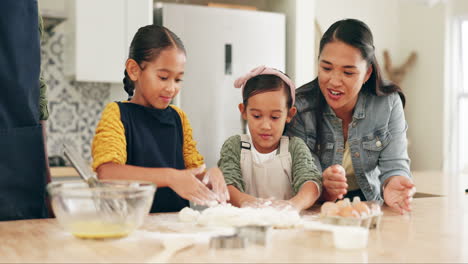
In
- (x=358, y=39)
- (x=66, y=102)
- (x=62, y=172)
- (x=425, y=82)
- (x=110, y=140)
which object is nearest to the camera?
(x=110, y=140)

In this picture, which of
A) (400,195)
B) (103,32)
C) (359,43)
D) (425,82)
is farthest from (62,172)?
(425,82)

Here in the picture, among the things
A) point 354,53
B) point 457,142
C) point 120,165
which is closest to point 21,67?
point 120,165

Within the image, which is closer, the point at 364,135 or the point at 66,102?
the point at 364,135

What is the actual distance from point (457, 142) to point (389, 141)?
411cm

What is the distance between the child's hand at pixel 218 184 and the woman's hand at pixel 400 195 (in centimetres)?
40

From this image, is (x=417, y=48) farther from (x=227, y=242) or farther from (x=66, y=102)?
(x=227, y=242)

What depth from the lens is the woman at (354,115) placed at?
4.71 ft

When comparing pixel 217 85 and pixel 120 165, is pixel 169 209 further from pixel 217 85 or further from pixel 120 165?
pixel 217 85

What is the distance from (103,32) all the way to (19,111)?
6.89 feet

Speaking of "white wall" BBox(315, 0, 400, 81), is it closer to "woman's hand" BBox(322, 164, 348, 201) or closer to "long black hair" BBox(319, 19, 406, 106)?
"long black hair" BBox(319, 19, 406, 106)

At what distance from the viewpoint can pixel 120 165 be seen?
1116mm

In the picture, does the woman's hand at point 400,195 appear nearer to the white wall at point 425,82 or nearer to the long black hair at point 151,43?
the long black hair at point 151,43

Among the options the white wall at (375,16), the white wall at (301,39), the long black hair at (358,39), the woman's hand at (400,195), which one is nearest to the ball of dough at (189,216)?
the woman's hand at (400,195)

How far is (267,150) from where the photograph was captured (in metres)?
1.37
